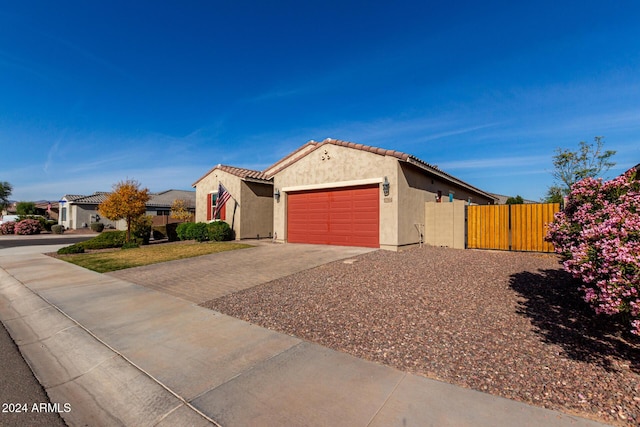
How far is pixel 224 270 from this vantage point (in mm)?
8828

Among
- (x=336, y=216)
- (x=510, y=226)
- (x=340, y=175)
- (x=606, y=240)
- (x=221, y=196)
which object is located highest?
(x=340, y=175)

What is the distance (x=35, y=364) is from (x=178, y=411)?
8.73 feet

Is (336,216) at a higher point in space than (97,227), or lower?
higher

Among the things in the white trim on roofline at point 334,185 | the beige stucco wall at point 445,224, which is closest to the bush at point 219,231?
the white trim on roofline at point 334,185

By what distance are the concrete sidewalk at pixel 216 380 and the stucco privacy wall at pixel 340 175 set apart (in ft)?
26.3

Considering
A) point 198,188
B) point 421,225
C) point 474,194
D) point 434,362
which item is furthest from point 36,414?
point 474,194

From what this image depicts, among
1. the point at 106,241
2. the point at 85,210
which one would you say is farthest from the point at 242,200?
the point at 85,210

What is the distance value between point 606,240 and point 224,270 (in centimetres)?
818

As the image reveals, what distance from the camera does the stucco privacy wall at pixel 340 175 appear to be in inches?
460

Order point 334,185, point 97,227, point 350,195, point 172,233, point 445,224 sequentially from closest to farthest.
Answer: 1. point 445,224
2. point 350,195
3. point 334,185
4. point 172,233
5. point 97,227

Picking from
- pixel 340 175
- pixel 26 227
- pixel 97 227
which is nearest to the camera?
pixel 340 175

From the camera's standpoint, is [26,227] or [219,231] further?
[26,227]

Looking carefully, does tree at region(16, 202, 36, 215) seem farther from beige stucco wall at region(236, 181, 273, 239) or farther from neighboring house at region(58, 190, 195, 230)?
beige stucco wall at region(236, 181, 273, 239)

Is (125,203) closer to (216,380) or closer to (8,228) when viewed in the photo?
(216,380)
